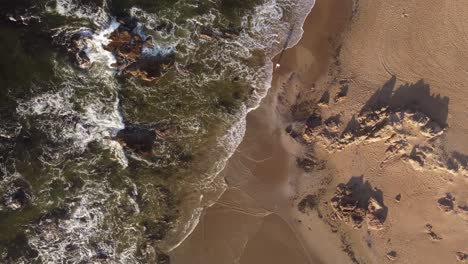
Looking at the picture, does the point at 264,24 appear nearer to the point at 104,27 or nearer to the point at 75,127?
the point at 104,27

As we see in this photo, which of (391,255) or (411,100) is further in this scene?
(391,255)

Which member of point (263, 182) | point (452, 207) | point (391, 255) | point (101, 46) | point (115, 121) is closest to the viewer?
point (452, 207)

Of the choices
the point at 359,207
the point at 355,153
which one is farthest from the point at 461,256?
the point at 355,153

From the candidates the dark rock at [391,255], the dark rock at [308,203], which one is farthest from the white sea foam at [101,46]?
the dark rock at [391,255]

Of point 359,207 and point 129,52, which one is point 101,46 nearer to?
point 129,52

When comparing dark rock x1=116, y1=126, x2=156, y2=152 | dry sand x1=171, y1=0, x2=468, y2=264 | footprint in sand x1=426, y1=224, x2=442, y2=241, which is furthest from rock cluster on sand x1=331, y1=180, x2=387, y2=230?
dark rock x1=116, y1=126, x2=156, y2=152

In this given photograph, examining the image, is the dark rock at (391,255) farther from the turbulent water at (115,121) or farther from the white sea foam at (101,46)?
the white sea foam at (101,46)
